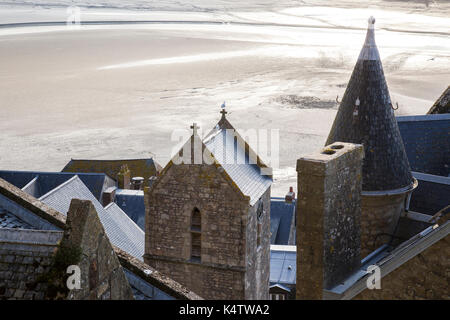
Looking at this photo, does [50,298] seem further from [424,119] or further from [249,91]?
[249,91]

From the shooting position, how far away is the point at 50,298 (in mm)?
6355

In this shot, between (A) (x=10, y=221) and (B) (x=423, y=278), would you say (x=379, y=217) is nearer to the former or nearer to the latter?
(B) (x=423, y=278)

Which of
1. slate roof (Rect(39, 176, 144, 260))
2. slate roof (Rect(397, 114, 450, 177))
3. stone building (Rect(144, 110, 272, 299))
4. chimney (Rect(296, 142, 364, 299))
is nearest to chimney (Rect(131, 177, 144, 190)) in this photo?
slate roof (Rect(39, 176, 144, 260))

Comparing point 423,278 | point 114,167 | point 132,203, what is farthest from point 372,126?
point 114,167

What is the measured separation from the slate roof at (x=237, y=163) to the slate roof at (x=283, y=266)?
15.6ft

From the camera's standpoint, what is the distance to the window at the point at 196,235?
19.0 m

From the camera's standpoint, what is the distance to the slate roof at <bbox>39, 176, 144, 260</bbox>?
21.5 meters

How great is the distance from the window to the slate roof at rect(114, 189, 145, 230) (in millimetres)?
11396

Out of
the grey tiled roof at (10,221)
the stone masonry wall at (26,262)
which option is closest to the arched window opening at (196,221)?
the grey tiled roof at (10,221)

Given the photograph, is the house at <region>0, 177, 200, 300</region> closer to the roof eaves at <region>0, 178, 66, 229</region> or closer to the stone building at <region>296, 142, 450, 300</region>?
the roof eaves at <region>0, 178, 66, 229</region>

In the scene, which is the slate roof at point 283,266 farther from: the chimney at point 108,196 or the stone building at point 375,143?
the chimney at point 108,196

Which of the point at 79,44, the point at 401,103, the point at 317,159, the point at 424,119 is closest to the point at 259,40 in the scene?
the point at 79,44

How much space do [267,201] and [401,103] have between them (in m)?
64.7

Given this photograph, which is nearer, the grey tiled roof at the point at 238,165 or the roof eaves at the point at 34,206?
the roof eaves at the point at 34,206
